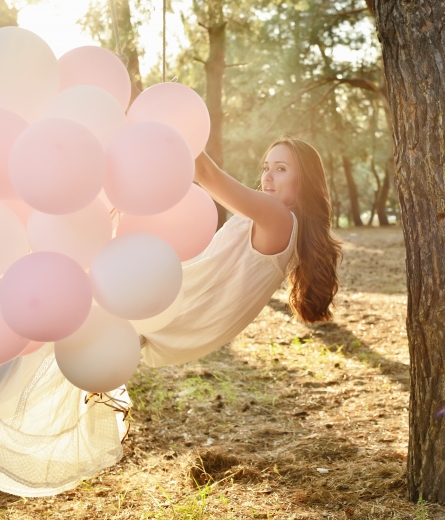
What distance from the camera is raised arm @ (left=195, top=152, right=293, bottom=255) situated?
212 cm

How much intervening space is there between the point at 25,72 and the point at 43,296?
2.08 ft

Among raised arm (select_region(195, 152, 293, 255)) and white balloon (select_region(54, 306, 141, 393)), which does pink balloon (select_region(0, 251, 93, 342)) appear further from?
raised arm (select_region(195, 152, 293, 255))

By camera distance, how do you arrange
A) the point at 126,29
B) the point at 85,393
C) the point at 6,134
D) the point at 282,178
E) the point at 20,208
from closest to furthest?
the point at 6,134, the point at 20,208, the point at 85,393, the point at 282,178, the point at 126,29

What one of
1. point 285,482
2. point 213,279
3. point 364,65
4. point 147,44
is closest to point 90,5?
point 147,44

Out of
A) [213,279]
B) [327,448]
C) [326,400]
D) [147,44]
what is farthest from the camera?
[147,44]

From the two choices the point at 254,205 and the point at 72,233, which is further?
the point at 254,205

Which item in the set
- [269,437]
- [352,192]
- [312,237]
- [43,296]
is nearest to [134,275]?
[43,296]

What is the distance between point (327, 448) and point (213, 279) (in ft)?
3.69

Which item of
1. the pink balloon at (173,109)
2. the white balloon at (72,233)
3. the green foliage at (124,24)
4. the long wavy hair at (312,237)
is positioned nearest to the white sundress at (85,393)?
the long wavy hair at (312,237)

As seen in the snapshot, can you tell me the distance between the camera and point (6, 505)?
269 centimetres

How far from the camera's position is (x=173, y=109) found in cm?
175

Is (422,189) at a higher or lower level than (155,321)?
higher

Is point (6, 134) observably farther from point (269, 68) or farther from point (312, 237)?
point (269, 68)

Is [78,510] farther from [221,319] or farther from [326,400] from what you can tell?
[326,400]
